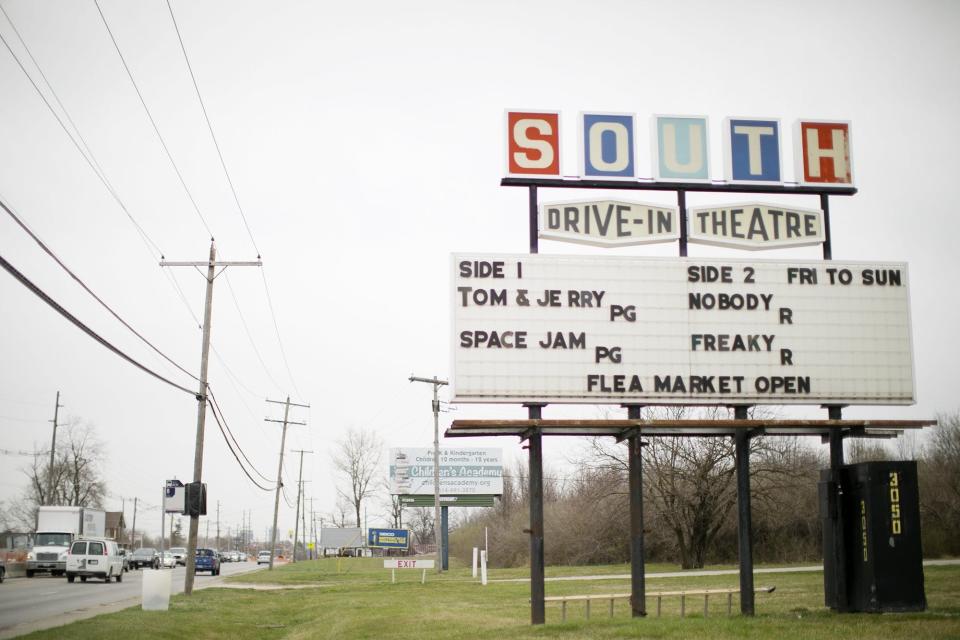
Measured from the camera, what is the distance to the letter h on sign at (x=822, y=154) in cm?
1859

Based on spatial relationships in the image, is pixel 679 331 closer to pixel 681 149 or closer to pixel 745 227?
pixel 745 227

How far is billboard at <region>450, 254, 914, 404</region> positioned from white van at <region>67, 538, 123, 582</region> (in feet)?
111

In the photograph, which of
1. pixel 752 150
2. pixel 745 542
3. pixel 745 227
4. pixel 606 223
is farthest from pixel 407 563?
pixel 752 150

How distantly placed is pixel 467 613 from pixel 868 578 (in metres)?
9.44

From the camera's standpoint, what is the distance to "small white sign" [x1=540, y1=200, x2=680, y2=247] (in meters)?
17.5

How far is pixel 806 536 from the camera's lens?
51.5 metres

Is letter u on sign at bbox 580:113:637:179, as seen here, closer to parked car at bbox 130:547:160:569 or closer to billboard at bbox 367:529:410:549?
billboard at bbox 367:529:410:549

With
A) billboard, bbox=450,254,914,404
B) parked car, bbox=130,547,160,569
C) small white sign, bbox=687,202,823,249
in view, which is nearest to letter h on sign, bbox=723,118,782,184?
small white sign, bbox=687,202,823,249

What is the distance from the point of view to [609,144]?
58.9 ft

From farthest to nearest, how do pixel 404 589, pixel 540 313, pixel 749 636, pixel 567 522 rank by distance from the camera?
pixel 567 522 < pixel 404 589 < pixel 540 313 < pixel 749 636

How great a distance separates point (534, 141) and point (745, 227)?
426cm

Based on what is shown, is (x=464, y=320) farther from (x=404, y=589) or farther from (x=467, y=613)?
(x=404, y=589)

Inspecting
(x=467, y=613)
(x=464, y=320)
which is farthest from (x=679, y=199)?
(x=467, y=613)

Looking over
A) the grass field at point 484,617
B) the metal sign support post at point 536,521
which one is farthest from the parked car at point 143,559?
the metal sign support post at point 536,521
